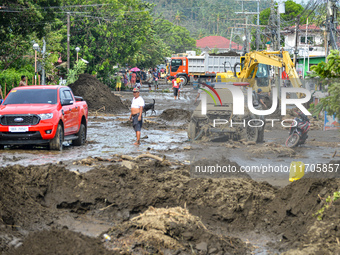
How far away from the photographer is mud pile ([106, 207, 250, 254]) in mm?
6680

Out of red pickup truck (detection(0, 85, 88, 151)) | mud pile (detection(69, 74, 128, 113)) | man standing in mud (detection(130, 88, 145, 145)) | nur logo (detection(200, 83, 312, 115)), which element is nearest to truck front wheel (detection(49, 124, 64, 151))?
red pickup truck (detection(0, 85, 88, 151))

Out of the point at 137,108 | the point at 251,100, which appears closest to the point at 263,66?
the point at 137,108

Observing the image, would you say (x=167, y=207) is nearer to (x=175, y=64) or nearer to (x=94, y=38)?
(x=94, y=38)

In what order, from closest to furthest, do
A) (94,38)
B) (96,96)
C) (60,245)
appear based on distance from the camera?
(60,245) < (96,96) < (94,38)

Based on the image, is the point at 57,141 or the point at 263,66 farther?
the point at 263,66

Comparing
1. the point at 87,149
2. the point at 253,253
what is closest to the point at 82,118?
the point at 87,149

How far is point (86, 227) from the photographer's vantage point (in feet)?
26.1

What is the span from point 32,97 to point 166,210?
378 inches

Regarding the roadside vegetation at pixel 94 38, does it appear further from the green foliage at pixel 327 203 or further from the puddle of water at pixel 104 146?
the green foliage at pixel 327 203

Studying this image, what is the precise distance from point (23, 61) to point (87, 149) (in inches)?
818

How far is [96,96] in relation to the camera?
31.8 metres

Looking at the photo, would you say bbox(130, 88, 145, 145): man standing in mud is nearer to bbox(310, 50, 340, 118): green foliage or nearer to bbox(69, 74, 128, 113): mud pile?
bbox(310, 50, 340, 118): green foliage

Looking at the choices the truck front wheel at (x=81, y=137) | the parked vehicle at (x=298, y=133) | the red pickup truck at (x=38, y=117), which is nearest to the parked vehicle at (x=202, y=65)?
the truck front wheel at (x=81, y=137)

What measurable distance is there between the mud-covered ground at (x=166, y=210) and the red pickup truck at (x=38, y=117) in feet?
8.82
